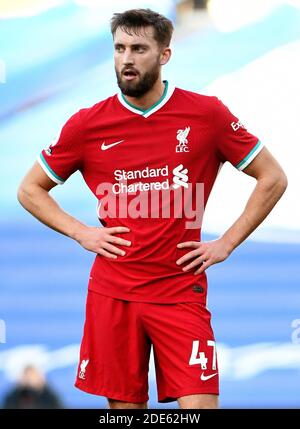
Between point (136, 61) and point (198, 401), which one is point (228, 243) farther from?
point (136, 61)

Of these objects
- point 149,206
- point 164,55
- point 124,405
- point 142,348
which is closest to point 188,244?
point 149,206

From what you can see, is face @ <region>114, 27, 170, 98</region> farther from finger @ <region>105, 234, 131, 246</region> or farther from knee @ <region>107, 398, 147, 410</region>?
knee @ <region>107, 398, 147, 410</region>

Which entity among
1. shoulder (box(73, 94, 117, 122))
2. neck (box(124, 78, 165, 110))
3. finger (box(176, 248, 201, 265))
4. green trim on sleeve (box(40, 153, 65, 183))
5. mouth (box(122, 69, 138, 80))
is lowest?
finger (box(176, 248, 201, 265))

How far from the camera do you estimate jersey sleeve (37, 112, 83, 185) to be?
4719 mm

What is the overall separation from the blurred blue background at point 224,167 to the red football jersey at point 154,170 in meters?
2.06

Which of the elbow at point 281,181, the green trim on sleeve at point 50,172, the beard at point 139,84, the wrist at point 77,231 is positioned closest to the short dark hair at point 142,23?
the beard at point 139,84

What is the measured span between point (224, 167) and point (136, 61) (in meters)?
2.29

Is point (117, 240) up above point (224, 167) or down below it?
below

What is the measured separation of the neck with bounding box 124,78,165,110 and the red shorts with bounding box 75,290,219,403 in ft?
2.73

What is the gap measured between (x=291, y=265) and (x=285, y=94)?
1.06 metres

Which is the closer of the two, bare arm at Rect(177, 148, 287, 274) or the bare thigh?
the bare thigh

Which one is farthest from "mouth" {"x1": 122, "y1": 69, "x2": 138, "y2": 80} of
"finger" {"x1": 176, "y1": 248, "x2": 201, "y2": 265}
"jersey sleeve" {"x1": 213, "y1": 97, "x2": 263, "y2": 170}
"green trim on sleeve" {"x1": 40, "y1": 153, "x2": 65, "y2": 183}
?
"finger" {"x1": 176, "y1": 248, "x2": 201, "y2": 265}

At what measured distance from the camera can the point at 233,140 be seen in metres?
4.68
